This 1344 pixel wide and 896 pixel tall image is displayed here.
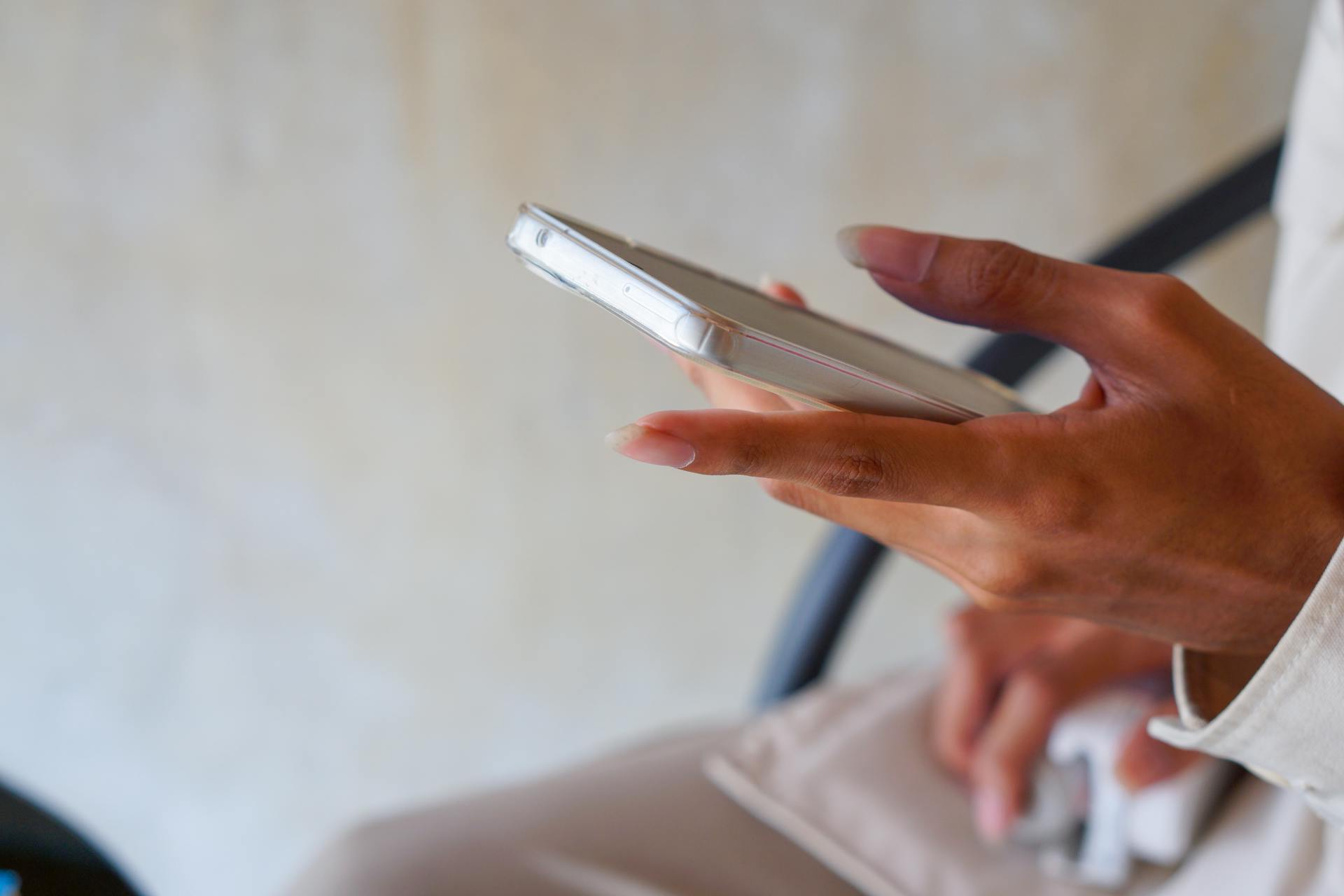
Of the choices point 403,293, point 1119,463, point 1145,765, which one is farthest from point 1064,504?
point 403,293

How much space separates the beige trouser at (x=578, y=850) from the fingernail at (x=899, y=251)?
1.17 feet

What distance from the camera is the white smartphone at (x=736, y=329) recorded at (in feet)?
0.84

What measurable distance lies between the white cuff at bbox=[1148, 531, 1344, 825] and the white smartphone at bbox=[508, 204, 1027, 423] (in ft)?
0.38

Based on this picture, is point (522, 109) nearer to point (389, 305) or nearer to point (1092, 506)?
point (389, 305)

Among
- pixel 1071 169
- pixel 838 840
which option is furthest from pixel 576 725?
pixel 1071 169

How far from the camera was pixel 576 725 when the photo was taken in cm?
120

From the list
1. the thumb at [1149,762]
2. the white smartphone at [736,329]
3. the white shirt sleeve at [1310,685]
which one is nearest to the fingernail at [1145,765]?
the thumb at [1149,762]

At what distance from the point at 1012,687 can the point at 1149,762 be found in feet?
0.30

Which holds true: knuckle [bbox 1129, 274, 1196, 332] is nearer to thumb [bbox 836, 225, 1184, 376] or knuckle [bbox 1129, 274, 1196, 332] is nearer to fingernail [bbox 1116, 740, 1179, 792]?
thumb [bbox 836, 225, 1184, 376]

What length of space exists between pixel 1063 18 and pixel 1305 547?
A: 751 mm

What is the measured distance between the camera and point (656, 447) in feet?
0.77

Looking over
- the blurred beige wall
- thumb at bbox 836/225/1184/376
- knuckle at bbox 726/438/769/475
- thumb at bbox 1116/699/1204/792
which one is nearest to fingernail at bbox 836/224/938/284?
thumb at bbox 836/225/1184/376

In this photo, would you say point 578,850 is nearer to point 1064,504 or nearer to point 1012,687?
point 1012,687

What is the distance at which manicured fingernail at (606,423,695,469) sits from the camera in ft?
0.77
